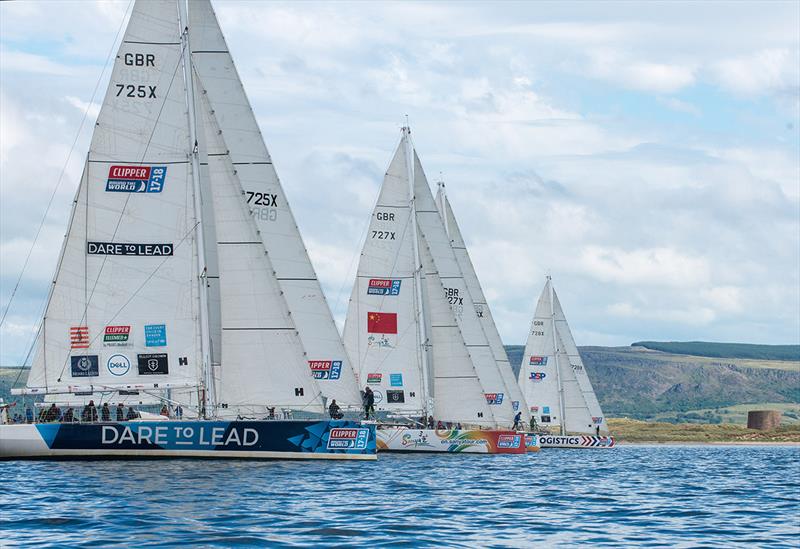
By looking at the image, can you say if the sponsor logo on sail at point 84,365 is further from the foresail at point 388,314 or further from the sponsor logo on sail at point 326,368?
the foresail at point 388,314

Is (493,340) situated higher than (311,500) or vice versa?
(493,340)

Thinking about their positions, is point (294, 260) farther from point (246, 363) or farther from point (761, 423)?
point (761, 423)

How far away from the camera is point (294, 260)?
Result: 4775 centimetres

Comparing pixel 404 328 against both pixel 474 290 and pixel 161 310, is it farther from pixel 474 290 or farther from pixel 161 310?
pixel 161 310

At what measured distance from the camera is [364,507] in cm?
2789

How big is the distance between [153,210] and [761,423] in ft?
348

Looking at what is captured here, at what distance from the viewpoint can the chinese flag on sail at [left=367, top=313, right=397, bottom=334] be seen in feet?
198

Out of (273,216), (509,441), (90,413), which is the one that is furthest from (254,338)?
(509,441)

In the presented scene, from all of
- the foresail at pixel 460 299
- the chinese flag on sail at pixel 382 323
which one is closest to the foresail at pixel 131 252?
the chinese flag on sail at pixel 382 323

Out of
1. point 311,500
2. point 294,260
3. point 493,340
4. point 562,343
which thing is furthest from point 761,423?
point 311,500

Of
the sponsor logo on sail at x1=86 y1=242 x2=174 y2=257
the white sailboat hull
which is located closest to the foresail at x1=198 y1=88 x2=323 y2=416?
the sponsor logo on sail at x1=86 y1=242 x2=174 y2=257

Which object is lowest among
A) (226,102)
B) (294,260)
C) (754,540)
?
(754,540)

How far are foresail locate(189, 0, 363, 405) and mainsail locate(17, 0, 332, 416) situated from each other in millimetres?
3422

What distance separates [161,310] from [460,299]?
1178 inches
